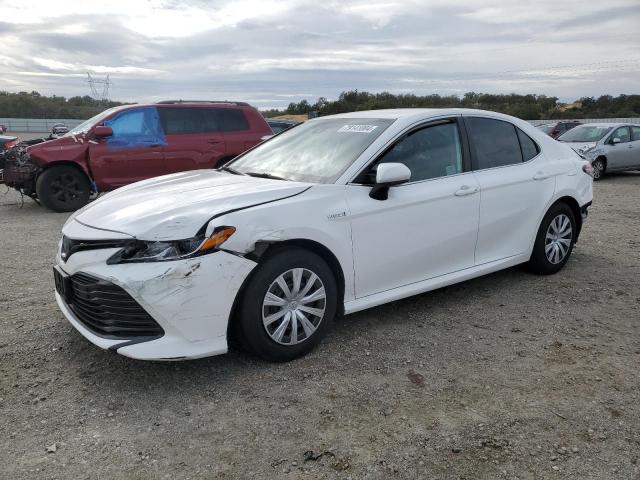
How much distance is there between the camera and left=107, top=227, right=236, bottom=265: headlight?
10.3 ft

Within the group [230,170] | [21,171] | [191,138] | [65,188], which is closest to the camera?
[230,170]

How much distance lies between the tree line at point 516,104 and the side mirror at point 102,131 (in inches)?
1486

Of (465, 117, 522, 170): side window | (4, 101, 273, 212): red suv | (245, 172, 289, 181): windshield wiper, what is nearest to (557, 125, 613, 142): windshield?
(4, 101, 273, 212): red suv

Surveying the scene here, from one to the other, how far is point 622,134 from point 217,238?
14.7 meters

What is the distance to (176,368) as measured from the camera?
→ 11.6 feet

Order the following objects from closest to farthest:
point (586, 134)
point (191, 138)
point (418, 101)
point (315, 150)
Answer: point (315, 150) < point (191, 138) < point (586, 134) < point (418, 101)

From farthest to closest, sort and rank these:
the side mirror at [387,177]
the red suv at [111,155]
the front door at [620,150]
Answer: the front door at [620,150], the red suv at [111,155], the side mirror at [387,177]

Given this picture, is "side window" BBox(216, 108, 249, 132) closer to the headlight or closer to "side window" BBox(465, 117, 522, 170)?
"side window" BBox(465, 117, 522, 170)

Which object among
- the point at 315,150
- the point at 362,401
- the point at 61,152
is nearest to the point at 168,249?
the point at 362,401

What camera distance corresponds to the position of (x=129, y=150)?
9.39 m

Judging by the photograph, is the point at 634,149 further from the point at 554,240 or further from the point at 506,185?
the point at 506,185

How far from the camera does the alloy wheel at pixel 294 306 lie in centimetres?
339

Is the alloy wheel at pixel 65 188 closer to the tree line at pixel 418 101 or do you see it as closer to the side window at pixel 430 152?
the side window at pixel 430 152

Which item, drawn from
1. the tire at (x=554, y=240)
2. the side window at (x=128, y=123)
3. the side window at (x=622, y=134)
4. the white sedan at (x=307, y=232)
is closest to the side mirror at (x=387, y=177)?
the white sedan at (x=307, y=232)
